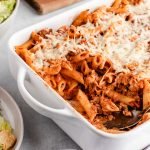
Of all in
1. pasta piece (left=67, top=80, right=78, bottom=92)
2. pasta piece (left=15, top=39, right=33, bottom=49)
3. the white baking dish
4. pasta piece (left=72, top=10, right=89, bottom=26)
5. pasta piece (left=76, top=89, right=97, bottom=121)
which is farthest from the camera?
pasta piece (left=72, top=10, right=89, bottom=26)

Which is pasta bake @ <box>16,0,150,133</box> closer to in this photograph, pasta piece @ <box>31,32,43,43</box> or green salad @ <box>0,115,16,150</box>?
pasta piece @ <box>31,32,43,43</box>

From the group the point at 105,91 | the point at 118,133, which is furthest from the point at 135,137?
the point at 105,91

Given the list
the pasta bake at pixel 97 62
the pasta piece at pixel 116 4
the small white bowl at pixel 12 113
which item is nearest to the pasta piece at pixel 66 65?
the pasta bake at pixel 97 62

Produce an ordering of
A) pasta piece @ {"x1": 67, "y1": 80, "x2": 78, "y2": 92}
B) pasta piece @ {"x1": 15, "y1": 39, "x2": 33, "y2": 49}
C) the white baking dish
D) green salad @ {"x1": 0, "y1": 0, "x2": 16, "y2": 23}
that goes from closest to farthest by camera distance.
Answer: the white baking dish → pasta piece @ {"x1": 67, "y1": 80, "x2": 78, "y2": 92} → pasta piece @ {"x1": 15, "y1": 39, "x2": 33, "y2": 49} → green salad @ {"x1": 0, "y1": 0, "x2": 16, "y2": 23}

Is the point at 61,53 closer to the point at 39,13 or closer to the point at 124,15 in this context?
the point at 124,15

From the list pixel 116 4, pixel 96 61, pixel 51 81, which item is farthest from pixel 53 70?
pixel 116 4

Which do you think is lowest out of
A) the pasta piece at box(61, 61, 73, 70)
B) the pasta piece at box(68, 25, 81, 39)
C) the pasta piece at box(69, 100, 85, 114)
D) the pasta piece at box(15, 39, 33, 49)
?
the pasta piece at box(69, 100, 85, 114)

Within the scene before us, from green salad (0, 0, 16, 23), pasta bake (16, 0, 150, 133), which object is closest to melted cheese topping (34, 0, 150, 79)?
pasta bake (16, 0, 150, 133)

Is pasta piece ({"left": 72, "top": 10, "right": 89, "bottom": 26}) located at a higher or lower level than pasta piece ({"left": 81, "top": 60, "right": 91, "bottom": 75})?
lower
